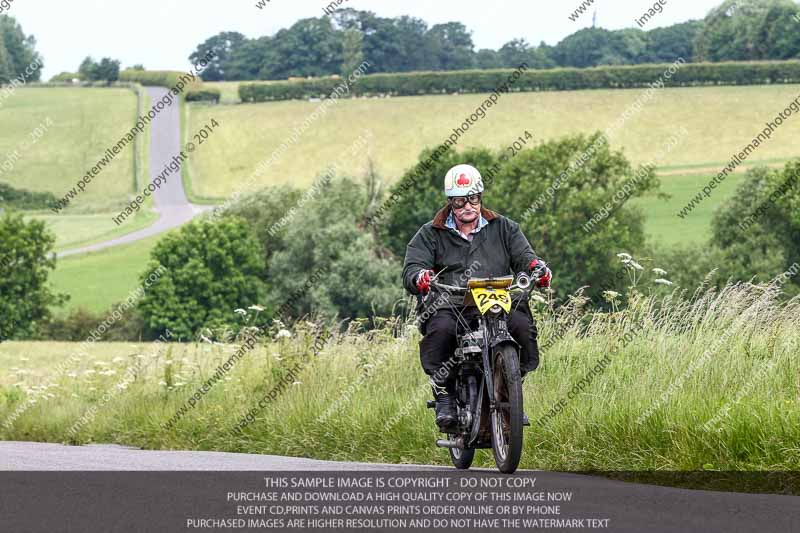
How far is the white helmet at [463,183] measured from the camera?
8.91m

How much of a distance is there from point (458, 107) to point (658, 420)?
3973 inches

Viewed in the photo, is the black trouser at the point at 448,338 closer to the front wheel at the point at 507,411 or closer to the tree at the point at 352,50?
the front wheel at the point at 507,411

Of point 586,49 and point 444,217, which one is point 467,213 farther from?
point 586,49

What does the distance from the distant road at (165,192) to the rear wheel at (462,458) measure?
84006mm

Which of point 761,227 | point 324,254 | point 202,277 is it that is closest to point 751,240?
point 761,227

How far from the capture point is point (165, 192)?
103 metres

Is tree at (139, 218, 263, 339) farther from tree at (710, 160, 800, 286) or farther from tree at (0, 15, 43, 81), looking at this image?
tree at (0, 15, 43, 81)

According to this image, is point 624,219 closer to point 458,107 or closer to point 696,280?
point 696,280

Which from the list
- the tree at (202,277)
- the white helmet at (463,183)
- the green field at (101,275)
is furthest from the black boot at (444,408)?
the green field at (101,275)

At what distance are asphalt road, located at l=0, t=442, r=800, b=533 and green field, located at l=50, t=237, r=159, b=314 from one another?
7252 cm

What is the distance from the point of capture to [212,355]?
15.1 metres

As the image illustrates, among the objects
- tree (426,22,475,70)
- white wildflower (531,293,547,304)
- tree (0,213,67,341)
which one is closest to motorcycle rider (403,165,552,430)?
white wildflower (531,293,547,304)

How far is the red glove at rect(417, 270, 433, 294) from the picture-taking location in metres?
8.77

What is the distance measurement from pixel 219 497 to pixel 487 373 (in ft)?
7.32
